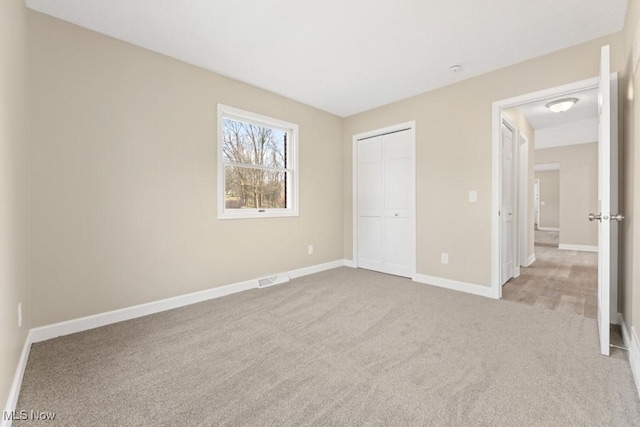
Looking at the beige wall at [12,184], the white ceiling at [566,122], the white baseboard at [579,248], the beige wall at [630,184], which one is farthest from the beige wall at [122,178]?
the white baseboard at [579,248]

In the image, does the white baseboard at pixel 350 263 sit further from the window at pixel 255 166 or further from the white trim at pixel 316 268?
the window at pixel 255 166

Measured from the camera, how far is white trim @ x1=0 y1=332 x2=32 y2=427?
127 cm

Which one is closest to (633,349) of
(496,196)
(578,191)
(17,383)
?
(496,196)

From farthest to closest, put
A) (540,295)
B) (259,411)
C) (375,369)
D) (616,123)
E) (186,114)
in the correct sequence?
(540,295) → (186,114) → (616,123) → (375,369) → (259,411)

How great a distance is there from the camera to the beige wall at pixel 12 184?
4.39 ft

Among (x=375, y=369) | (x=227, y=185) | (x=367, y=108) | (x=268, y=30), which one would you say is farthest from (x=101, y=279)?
(x=367, y=108)

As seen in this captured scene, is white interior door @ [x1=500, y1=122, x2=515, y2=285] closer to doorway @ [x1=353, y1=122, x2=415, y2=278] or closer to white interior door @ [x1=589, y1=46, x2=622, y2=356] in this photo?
doorway @ [x1=353, y1=122, x2=415, y2=278]

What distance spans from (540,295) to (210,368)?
3.54m

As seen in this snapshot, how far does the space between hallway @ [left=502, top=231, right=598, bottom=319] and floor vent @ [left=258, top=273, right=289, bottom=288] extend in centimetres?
264

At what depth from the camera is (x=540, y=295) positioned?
3.23m

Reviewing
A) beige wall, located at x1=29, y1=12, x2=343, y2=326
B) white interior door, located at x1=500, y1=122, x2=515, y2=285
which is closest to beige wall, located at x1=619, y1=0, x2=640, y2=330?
white interior door, located at x1=500, y1=122, x2=515, y2=285

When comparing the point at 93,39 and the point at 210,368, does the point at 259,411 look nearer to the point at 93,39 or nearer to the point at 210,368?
the point at 210,368

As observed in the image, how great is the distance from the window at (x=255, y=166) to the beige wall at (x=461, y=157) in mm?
1710

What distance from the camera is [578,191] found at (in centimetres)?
642
